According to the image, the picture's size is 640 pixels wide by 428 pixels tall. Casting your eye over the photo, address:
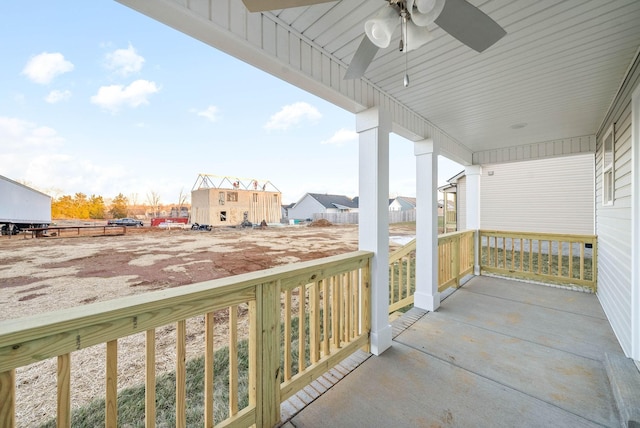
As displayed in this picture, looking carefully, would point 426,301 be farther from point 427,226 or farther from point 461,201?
point 461,201

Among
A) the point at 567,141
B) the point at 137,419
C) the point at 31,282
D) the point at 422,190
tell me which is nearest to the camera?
the point at 137,419

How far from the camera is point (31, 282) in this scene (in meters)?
4.54

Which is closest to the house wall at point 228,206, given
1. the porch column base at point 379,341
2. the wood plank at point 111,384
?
the porch column base at point 379,341

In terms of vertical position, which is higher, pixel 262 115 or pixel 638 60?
pixel 262 115

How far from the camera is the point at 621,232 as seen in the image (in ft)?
7.91

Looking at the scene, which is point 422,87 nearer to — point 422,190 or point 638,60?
point 422,190

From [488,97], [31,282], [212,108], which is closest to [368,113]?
[488,97]

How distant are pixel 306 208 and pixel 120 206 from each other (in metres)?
16.8

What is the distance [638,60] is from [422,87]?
1540 mm

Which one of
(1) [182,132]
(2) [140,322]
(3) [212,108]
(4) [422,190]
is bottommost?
(2) [140,322]

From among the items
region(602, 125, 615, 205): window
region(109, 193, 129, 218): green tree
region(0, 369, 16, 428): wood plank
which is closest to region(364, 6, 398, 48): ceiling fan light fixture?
region(0, 369, 16, 428): wood plank

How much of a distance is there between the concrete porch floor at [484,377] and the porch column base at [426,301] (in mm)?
131

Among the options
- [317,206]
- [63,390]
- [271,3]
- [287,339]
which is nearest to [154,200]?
[317,206]

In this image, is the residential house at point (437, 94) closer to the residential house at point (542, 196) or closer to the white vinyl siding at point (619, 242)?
the white vinyl siding at point (619, 242)
